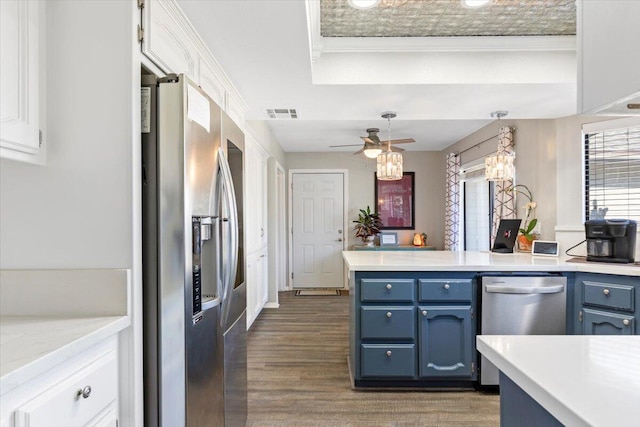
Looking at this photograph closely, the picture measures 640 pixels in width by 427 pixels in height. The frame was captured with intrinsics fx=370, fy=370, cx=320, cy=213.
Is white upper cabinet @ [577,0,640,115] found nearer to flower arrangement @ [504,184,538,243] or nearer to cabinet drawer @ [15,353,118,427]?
cabinet drawer @ [15,353,118,427]

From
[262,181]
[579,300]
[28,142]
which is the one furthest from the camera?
[262,181]

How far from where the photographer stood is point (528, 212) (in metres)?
3.66

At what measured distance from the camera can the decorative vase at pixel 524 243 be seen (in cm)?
348

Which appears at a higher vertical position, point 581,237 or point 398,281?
point 581,237

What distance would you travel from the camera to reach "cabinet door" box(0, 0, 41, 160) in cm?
107

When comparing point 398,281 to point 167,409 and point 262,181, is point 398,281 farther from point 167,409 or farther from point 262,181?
point 262,181

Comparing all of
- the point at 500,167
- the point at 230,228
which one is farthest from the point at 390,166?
the point at 230,228

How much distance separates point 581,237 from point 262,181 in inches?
132

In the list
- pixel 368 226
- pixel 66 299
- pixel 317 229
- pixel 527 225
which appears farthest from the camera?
pixel 317 229

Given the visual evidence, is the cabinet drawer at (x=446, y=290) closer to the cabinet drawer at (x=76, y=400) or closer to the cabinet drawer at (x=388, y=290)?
the cabinet drawer at (x=388, y=290)

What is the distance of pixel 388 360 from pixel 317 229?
3794 millimetres

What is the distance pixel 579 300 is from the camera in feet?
8.09

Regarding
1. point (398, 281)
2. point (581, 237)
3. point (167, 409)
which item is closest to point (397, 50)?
point (398, 281)

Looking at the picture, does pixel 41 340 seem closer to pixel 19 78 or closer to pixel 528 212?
pixel 19 78
